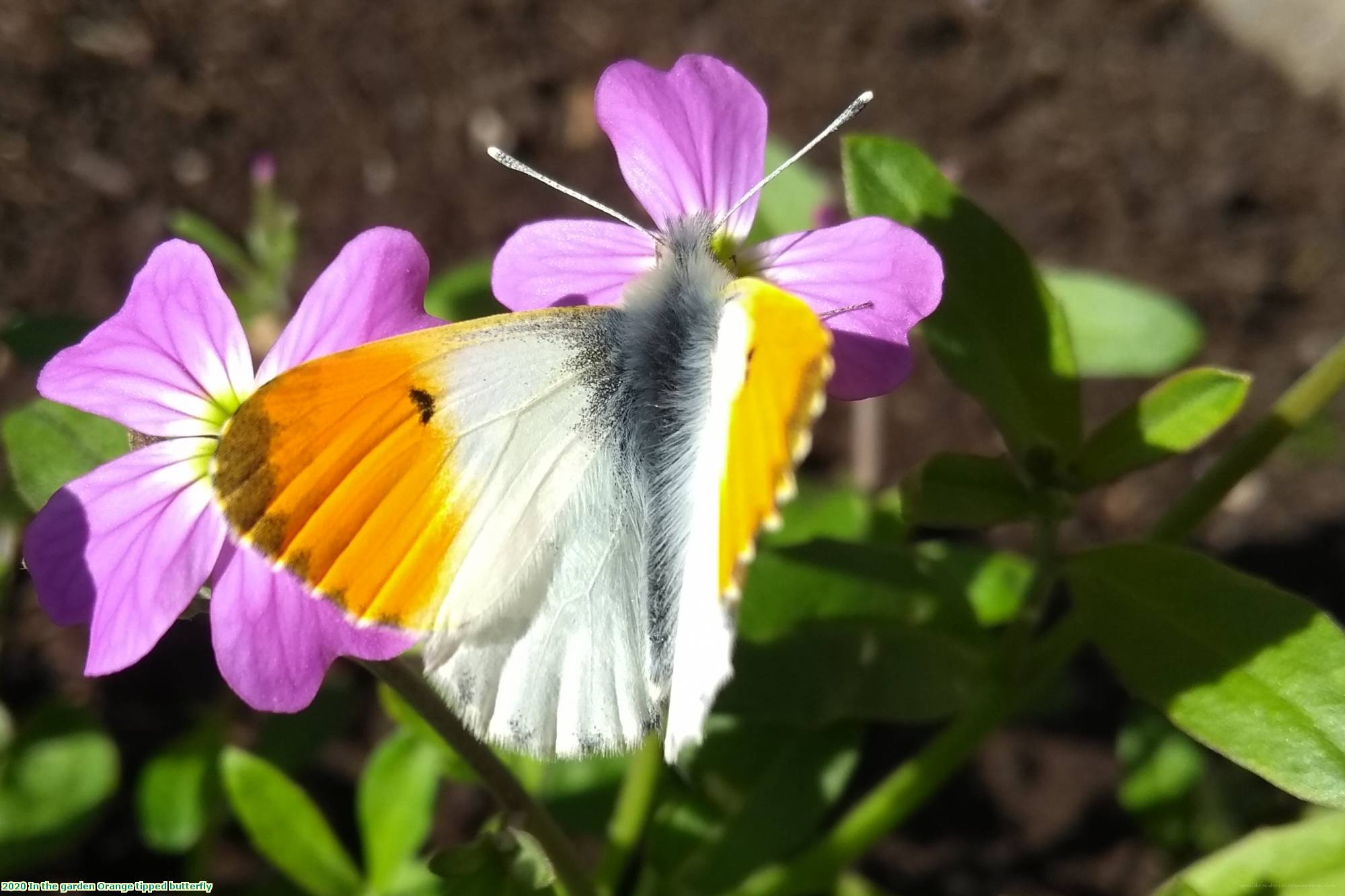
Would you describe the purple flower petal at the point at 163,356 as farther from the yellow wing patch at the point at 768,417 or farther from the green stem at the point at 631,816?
the green stem at the point at 631,816

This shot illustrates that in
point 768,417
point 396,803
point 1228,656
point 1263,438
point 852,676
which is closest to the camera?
point 768,417

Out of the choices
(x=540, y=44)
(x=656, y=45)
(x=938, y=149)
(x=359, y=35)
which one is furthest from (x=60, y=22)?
(x=938, y=149)

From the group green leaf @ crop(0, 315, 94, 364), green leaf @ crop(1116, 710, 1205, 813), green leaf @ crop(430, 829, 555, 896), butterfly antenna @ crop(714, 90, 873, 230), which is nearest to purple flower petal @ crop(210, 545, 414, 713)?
green leaf @ crop(430, 829, 555, 896)

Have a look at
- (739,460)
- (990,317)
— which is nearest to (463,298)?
(990,317)

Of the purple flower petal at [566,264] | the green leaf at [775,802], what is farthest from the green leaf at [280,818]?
the purple flower petal at [566,264]

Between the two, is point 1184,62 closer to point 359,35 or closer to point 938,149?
point 938,149

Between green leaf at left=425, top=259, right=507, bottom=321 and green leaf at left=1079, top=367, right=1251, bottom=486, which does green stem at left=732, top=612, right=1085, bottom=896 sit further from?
green leaf at left=425, top=259, right=507, bottom=321

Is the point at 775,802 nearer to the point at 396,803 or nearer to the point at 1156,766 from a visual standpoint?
the point at 396,803

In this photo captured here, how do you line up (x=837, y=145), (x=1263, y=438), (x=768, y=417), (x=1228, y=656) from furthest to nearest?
(x=837, y=145) < (x=1263, y=438) < (x=1228, y=656) < (x=768, y=417)
